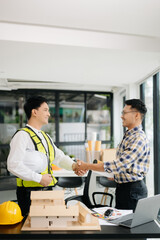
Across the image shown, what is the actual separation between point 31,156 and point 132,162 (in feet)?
3.02

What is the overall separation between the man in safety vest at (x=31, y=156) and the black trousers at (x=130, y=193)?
69cm

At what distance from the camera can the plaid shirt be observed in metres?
2.23

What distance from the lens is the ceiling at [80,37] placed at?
8.29 ft

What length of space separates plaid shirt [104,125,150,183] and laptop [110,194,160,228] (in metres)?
0.57

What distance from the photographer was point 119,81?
5.41 metres

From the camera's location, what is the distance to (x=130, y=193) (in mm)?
2311

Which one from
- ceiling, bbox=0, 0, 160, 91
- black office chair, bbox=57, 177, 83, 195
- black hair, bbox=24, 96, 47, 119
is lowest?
black office chair, bbox=57, 177, 83, 195

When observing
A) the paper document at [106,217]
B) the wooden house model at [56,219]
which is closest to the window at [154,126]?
the paper document at [106,217]

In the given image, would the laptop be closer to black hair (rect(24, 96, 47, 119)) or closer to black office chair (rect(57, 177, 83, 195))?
black hair (rect(24, 96, 47, 119))

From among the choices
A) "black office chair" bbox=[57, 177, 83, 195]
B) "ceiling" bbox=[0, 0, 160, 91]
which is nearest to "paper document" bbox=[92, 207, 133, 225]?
"ceiling" bbox=[0, 0, 160, 91]

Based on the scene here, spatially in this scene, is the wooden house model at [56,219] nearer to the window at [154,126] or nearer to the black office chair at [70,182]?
the black office chair at [70,182]

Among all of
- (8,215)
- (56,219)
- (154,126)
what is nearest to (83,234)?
(56,219)

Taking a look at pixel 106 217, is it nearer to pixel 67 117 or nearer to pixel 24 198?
pixel 24 198

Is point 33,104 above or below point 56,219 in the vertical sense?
above
